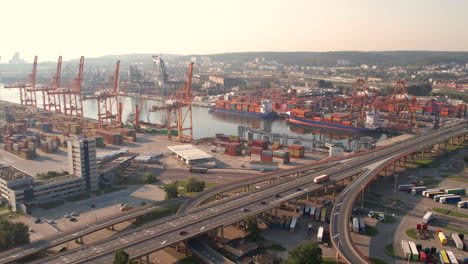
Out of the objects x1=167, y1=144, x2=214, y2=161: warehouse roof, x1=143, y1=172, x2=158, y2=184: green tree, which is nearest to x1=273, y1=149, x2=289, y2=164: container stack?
x1=167, y1=144, x2=214, y2=161: warehouse roof

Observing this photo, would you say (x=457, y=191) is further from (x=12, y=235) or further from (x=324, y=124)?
(x=324, y=124)

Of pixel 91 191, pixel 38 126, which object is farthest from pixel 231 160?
pixel 38 126

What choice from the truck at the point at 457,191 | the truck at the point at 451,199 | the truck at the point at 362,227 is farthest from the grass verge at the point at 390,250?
the truck at the point at 457,191

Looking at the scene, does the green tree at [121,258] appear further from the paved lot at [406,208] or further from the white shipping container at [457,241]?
the white shipping container at [457,241]

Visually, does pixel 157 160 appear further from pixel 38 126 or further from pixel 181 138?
pixel 38 126

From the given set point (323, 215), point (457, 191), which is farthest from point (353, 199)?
point (457, 191)

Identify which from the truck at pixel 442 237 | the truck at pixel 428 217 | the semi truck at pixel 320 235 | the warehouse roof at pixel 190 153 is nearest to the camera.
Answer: the semi truck at pixel 320 235
